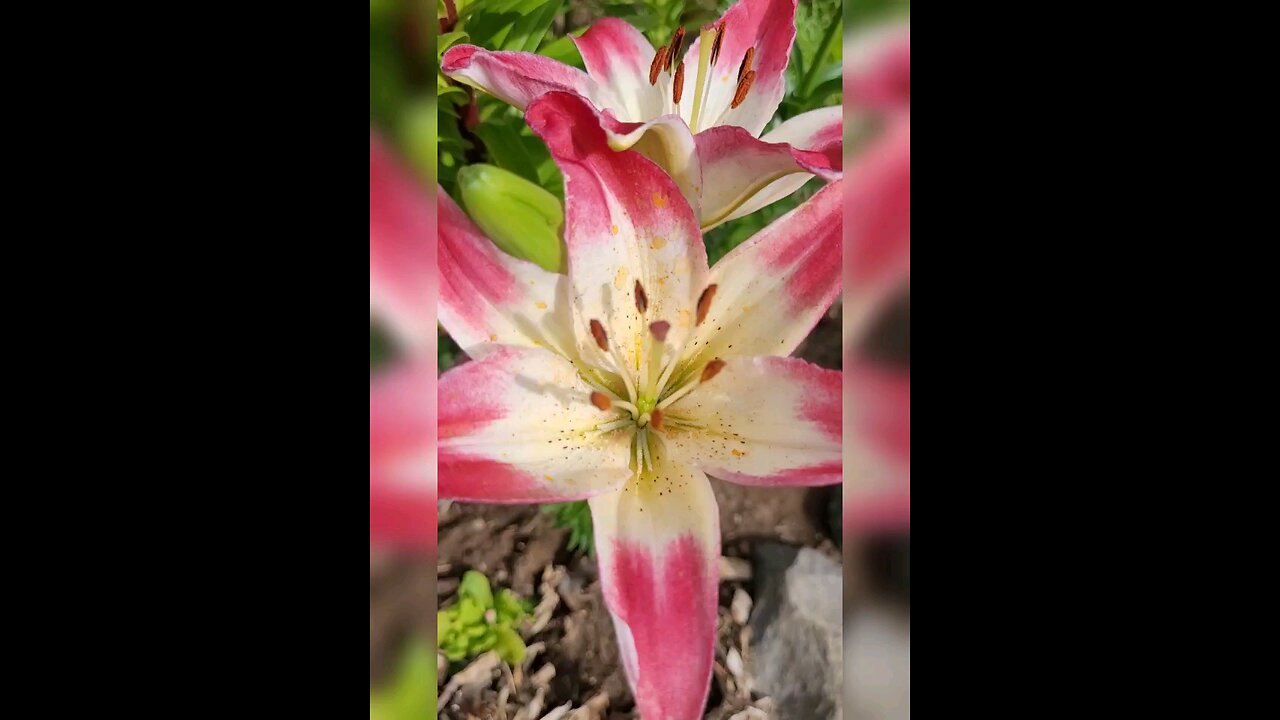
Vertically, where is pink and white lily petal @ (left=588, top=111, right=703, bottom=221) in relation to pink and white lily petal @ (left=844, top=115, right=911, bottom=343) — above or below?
above

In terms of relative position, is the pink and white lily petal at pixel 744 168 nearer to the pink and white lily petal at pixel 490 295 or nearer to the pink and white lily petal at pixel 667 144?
the pink and white lily petal at pixel 667 144

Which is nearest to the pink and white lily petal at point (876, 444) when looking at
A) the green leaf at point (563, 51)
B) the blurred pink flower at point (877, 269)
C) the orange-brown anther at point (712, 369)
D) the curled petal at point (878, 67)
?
the blurred pink flower at point (877, 269)

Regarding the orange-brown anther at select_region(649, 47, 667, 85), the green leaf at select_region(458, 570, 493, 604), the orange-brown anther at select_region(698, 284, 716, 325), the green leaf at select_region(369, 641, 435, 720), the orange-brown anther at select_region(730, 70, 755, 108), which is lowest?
the green leaf at select_region(369, 641, 435, 720)

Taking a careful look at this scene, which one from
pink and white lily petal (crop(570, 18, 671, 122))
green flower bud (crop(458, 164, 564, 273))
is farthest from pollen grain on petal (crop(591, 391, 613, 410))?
pink and white lily petal (crop(570, 18, 671, 122))

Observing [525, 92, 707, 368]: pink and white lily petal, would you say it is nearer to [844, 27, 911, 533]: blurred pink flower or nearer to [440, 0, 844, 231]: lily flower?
[440, 0, 844, 231]: lily flower

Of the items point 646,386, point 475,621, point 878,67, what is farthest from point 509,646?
point 878,67

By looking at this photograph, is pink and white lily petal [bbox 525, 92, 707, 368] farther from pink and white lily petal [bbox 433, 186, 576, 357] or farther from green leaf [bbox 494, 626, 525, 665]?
green leaf [bbox 494, 626, 525, 665]
